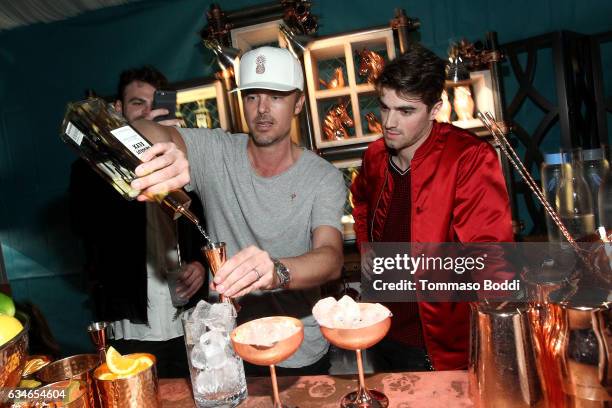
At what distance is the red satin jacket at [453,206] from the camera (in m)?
2.03

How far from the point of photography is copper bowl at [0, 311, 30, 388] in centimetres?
82

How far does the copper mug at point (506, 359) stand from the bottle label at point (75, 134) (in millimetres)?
1044

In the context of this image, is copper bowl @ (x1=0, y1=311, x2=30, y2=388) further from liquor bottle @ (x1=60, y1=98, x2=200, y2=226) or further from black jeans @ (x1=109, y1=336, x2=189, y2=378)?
black jeans @ (x1=109, y1=336, x2=189, y2=378)

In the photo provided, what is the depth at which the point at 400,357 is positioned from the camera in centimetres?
221

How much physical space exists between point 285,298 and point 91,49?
3431 millimetres

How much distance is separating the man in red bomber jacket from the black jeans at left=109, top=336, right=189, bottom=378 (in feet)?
3.17

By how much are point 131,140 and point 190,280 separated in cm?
110

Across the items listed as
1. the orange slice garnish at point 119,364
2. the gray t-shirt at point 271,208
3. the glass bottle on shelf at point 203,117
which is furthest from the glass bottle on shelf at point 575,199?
the glass bottle on shelf at point 203,117

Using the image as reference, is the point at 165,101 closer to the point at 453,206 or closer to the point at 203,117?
the point at 453,206

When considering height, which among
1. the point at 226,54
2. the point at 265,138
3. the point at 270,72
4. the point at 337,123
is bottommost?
the point at 265,138

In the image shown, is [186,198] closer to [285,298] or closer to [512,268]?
[285,298]

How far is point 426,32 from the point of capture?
3.42 meters

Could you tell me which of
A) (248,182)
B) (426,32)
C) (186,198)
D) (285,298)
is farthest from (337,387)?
(426,32)

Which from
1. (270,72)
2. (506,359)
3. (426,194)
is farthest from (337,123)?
(506,359)
